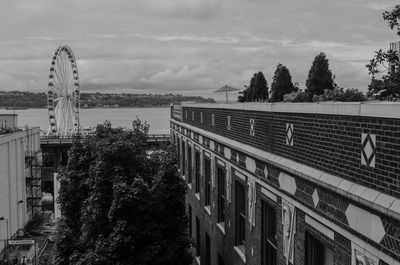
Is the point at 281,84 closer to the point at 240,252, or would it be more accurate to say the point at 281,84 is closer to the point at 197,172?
the point at 197,172

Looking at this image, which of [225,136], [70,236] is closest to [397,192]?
[225,136]

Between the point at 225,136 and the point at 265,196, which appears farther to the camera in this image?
the point at 225,136

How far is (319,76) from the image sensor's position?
118 feet

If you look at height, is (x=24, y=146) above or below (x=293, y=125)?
below

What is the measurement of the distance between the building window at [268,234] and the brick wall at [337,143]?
1.35 metres

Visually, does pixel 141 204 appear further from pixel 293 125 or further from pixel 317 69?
pixel 317 69

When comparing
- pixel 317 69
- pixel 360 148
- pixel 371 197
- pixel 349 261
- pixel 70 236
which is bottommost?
pixel 70 236

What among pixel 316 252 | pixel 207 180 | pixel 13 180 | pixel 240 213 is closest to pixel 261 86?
pixel 13 180

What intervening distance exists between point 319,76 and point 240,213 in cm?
2381

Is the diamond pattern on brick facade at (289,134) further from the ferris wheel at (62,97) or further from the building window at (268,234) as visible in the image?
the ferris wheel at (62,97)

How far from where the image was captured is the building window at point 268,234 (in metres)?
11.0

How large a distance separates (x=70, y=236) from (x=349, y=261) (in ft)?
32.7

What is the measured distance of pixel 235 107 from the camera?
1414 cm

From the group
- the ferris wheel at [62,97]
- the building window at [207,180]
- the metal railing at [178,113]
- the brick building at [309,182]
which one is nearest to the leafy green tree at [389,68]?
the brick building at [309,182]
